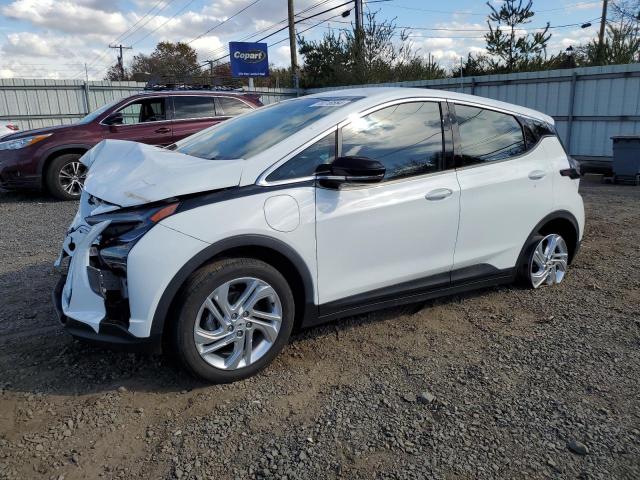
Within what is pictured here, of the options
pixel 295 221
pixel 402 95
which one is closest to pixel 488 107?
pixel 402 95

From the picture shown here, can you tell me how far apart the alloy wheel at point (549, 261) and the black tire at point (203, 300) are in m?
2.39

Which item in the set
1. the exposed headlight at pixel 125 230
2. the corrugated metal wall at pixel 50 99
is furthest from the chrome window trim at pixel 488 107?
the corrugated metal wall at pixel 50 99

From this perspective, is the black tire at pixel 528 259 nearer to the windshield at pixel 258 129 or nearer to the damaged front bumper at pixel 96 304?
the windshield at pixel 258 129

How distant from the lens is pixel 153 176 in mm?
2939

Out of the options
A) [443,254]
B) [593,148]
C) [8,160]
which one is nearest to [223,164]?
[443,254]

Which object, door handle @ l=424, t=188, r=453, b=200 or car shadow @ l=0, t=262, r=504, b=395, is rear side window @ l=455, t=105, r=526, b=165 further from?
car shadow @ l=0, t=262, r=504, b=395

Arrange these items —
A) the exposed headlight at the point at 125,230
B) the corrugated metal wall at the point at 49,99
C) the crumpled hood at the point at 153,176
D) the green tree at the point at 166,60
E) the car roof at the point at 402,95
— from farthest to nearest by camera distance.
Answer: the green tree at the point at 166,60, the corrugated metal wall at the point at 49,99, the car roof at the point at 402,95, the crumpled hood at the point at 153,176, the exposed headlight at the point at 125,230

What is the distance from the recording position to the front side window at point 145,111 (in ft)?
30.4

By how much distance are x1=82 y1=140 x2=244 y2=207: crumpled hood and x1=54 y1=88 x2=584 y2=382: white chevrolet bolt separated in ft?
0.04

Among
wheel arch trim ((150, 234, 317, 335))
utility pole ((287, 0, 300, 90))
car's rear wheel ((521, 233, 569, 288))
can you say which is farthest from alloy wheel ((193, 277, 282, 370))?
utility pole ((287, 0, 300, 90))

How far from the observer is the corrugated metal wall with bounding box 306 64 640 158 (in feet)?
35.8

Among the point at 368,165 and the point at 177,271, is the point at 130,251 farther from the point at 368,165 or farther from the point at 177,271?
the point at 368,165

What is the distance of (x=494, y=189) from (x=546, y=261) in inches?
41.3

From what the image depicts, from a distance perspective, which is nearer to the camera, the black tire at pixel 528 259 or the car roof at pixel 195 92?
the black tire at pixel 528 259
